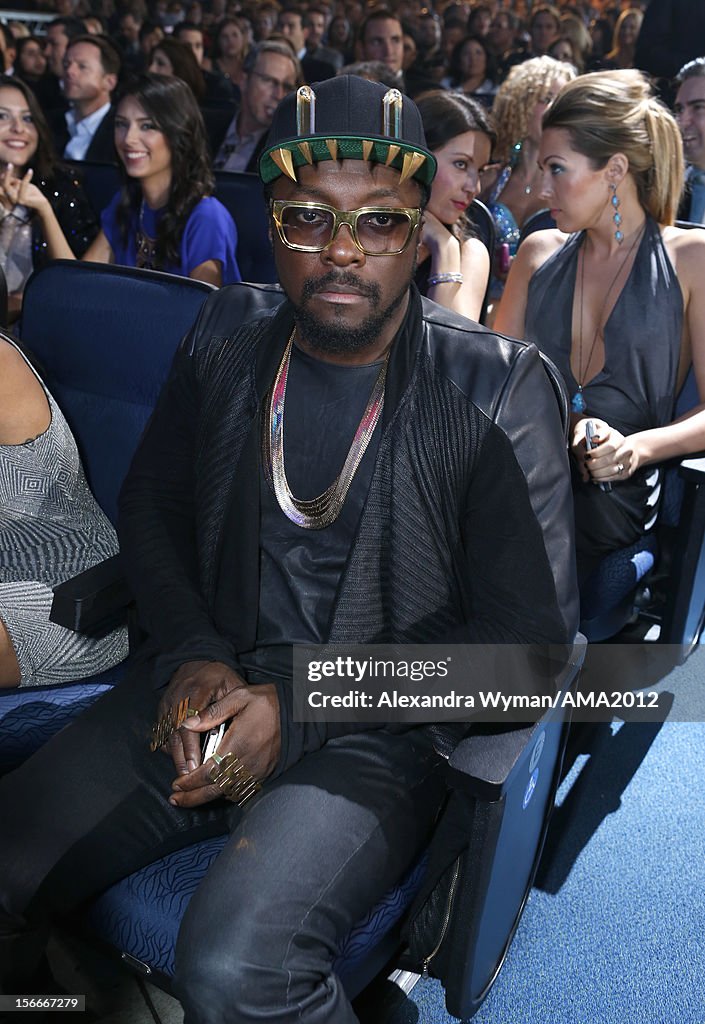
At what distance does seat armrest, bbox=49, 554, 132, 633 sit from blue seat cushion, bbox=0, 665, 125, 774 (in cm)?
15

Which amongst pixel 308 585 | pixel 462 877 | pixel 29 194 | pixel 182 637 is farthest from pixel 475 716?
pixel 29 194

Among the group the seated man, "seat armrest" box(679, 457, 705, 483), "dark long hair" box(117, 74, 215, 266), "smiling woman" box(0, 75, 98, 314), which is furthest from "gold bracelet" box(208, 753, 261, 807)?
"smiling woman" box(0, 75, 98, 314)

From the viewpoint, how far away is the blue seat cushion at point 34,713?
1611mm

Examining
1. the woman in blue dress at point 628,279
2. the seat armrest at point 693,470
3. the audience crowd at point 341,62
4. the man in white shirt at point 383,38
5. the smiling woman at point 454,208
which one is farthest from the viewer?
the man in white shirt at point 383,38

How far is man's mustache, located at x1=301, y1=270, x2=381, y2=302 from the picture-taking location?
1.38 meters

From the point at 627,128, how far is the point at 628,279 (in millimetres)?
321

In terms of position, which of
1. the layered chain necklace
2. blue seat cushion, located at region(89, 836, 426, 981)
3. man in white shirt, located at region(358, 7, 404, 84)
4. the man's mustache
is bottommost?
blue seat cushion, located at region(89, 836, 426, 981)

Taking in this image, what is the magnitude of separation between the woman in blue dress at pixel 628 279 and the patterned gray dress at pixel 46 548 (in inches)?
39.9

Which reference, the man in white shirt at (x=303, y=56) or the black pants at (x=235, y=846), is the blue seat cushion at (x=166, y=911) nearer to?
the black pants at (x=235, y=846)

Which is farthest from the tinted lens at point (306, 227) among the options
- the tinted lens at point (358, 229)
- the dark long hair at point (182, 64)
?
the dark long hair at point (182, 64)

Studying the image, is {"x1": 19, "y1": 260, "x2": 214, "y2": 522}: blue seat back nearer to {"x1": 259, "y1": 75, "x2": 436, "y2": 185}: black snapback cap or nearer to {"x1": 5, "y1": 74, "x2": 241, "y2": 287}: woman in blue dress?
{"x1": 259, "y1": 75, "x2": 436, "y2": 185}: black snapback cap

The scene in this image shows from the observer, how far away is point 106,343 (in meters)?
2.02

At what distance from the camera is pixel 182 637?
4.73 ft

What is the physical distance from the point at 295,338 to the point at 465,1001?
99 centimetres
